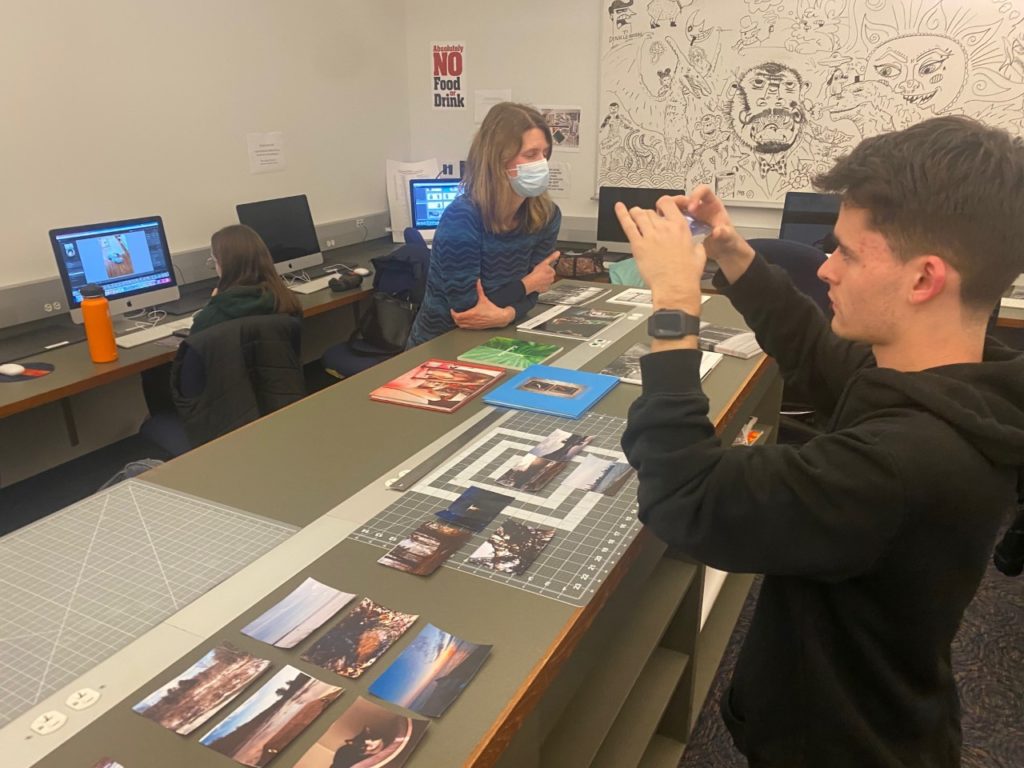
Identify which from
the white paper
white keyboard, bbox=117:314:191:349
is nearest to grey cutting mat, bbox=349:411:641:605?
white keyboard, bbox=117:314:191:349

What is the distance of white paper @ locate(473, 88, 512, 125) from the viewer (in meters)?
4.82

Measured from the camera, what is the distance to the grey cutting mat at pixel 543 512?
3.64 ft

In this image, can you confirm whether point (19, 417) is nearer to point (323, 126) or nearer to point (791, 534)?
point (323, 126)

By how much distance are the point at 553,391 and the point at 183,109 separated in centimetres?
287

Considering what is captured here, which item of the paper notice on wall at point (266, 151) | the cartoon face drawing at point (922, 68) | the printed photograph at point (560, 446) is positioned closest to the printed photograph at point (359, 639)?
the printed photograph at point (560, 446)

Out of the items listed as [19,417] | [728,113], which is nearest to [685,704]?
[19,417]

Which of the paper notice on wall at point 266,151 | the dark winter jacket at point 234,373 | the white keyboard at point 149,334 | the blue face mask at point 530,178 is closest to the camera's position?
the blue face mask at point 530,178

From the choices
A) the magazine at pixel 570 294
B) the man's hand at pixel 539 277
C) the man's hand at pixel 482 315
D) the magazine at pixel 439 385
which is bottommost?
the magazine at pixel 439 385

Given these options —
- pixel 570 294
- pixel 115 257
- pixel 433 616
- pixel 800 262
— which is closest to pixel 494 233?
pixel 570 294

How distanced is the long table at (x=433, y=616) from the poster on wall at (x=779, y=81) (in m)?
2.56

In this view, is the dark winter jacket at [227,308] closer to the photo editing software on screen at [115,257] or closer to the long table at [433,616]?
the photo editing software on screen at [115,257]

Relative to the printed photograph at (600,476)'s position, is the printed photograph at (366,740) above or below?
below

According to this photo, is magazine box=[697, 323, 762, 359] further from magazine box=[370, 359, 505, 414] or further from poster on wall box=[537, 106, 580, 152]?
poster on wall box=[537, 106, 580, 152]

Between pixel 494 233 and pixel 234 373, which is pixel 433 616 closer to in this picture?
pixel 494 233
